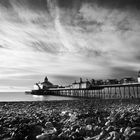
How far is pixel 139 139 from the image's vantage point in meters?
3.17

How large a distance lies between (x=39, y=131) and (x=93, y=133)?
1465 millimetres

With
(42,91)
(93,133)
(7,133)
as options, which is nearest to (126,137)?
(93,133)

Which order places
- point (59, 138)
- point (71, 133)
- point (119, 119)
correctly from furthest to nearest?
point (119, 119), point (71, 133), point (59, 138)

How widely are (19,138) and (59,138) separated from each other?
3.33 feet

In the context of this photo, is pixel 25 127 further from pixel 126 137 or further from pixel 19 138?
pixel 126 137

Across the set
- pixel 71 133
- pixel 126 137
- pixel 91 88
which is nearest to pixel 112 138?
A: pixel 126 137

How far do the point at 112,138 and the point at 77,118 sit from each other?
8.03 feet

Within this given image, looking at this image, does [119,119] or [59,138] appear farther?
[119,119]

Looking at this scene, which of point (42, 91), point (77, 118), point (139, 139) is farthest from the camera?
point (42, 91)

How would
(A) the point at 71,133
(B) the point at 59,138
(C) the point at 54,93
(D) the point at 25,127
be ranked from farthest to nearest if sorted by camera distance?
1. (C) the point at 54,93
2. (D) the point at 25,127
3. (A) the point at 71,133
4. (B) the point at 59,138

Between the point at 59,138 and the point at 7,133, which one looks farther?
the point at 7,133

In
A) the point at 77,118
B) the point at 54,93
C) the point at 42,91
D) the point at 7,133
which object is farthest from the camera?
the point at 42,91

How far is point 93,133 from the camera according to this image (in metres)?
3.90

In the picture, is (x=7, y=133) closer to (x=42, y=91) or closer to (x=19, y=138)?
(x=19, y=138)
